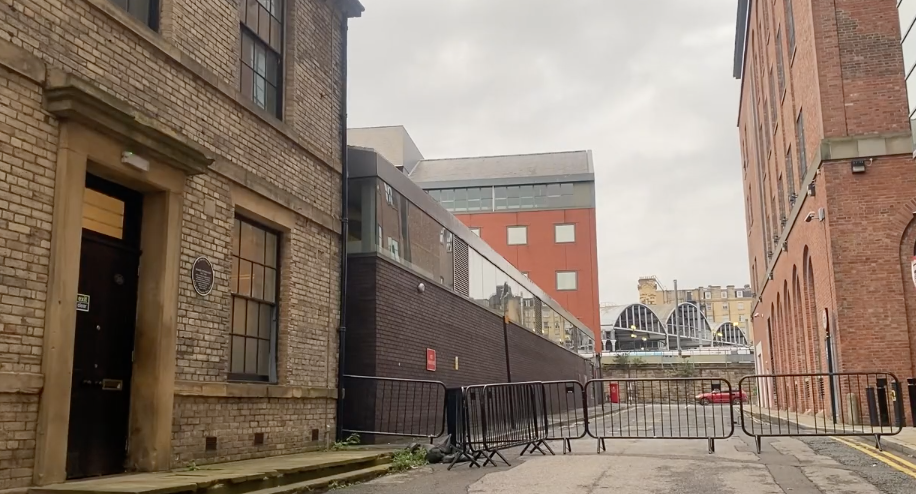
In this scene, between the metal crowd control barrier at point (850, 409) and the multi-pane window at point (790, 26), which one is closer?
the metal crowd control barrier at point (850, 409)

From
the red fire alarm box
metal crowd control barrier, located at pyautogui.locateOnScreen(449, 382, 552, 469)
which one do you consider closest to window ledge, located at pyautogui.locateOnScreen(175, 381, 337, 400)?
metal crowd control barrier, located at pyautogui.locateOnScreen(449, 382, 552, 469)

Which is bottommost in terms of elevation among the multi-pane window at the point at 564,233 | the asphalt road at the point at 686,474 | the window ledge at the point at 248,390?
the asphalt road at the point at 686,474

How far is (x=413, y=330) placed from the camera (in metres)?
14.7

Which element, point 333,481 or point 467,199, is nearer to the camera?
point 333,481

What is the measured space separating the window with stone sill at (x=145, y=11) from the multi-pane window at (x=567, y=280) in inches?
1716

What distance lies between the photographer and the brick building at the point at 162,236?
6.42 meters

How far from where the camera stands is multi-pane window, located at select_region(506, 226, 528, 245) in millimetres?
51625

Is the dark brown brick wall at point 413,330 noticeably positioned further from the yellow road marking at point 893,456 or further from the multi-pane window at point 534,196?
the multi-pane window at point 534,196

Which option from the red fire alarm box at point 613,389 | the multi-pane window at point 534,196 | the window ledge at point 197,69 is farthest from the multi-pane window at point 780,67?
the multi-pane window at point 534,196

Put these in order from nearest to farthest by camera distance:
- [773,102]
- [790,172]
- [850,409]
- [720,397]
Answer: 1. [850,409]
2. [790,172]
3. [773,102]
4. [720,397]

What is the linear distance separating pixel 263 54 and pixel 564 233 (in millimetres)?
41203

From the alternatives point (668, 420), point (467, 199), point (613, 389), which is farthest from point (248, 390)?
point (467, 199)

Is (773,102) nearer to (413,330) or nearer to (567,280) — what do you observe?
(413,330)

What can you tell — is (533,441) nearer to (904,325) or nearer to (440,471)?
(440,471)
